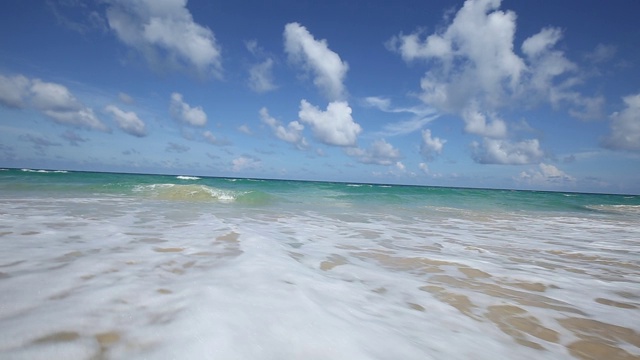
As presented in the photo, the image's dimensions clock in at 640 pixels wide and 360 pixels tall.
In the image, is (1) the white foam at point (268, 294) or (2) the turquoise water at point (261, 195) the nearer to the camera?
(1) the white foam at point (268, 294)

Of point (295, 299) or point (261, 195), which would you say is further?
point (261, 195)

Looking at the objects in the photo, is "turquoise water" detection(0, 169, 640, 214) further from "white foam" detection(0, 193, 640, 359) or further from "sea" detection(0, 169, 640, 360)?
"sea" detection(0, 169, 640, 360)

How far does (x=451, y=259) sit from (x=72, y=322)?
431cm

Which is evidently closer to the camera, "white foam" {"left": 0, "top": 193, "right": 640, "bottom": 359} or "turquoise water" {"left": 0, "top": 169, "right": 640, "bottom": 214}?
"white foam" {"left": 0, "top": 193, "right": 640, "bottom": 359}

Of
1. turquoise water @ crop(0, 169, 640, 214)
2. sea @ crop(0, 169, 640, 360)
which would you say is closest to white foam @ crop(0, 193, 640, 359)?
sea @ crop(0, 169, 640, 360)

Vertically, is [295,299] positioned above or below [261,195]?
below

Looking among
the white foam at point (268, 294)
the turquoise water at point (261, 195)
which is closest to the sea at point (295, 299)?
the white foam at point (268, 294)

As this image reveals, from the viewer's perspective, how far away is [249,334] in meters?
1.97

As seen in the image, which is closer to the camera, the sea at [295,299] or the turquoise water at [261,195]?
the sea at [295,299]

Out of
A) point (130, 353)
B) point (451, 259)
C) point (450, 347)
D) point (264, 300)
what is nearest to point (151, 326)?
point (130, 353)

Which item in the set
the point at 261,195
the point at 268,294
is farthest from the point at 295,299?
the point at 261,195

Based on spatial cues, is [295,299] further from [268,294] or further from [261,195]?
[261,195]

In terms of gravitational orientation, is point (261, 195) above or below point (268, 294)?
above

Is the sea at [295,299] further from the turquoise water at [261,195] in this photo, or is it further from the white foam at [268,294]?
the turquoise water at [261,195]
